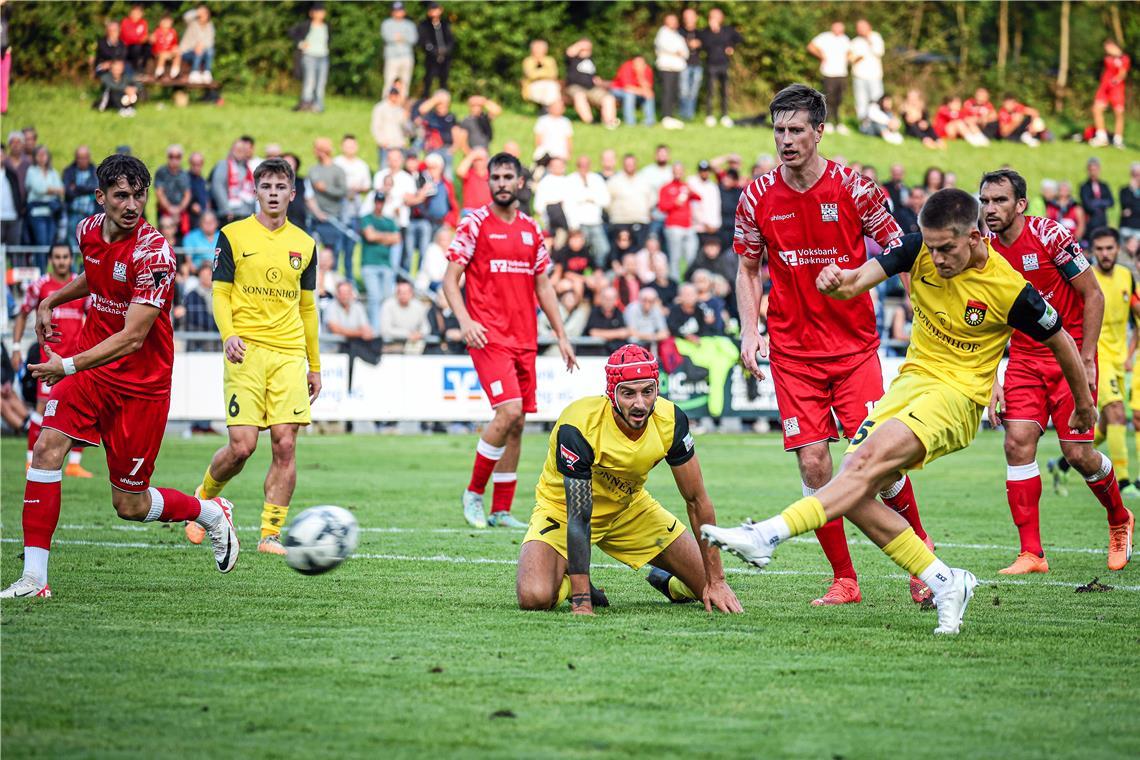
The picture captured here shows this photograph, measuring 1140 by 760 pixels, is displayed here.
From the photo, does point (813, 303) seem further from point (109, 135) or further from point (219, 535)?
point (109, 135)

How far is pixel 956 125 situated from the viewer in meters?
38.9

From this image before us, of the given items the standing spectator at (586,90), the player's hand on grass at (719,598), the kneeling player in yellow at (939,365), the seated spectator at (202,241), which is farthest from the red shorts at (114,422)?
the standing spectator at (586,90)

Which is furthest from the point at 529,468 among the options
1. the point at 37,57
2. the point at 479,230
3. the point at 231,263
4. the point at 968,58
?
the point at 968,58

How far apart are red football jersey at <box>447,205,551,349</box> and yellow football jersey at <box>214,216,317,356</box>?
216 centimetres

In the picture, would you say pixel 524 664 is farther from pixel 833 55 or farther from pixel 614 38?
pixel 614 38

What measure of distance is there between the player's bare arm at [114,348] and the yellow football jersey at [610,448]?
234 centimetres

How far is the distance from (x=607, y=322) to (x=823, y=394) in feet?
48.7

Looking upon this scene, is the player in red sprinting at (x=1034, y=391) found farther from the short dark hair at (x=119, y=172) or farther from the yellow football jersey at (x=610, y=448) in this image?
the short dark hair at (x=119, y=172)

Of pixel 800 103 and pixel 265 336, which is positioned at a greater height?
pixel 800 103

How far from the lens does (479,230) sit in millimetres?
12227

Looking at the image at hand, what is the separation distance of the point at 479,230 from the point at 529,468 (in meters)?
6.38

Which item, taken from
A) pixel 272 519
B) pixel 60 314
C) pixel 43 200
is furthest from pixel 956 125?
pixel 272 519

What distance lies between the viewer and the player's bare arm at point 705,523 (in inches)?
296

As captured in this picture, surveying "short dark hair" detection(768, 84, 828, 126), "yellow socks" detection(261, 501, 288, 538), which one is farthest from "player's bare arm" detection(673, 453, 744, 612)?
"yellow socks" detection(261, 501, 288, 538)
